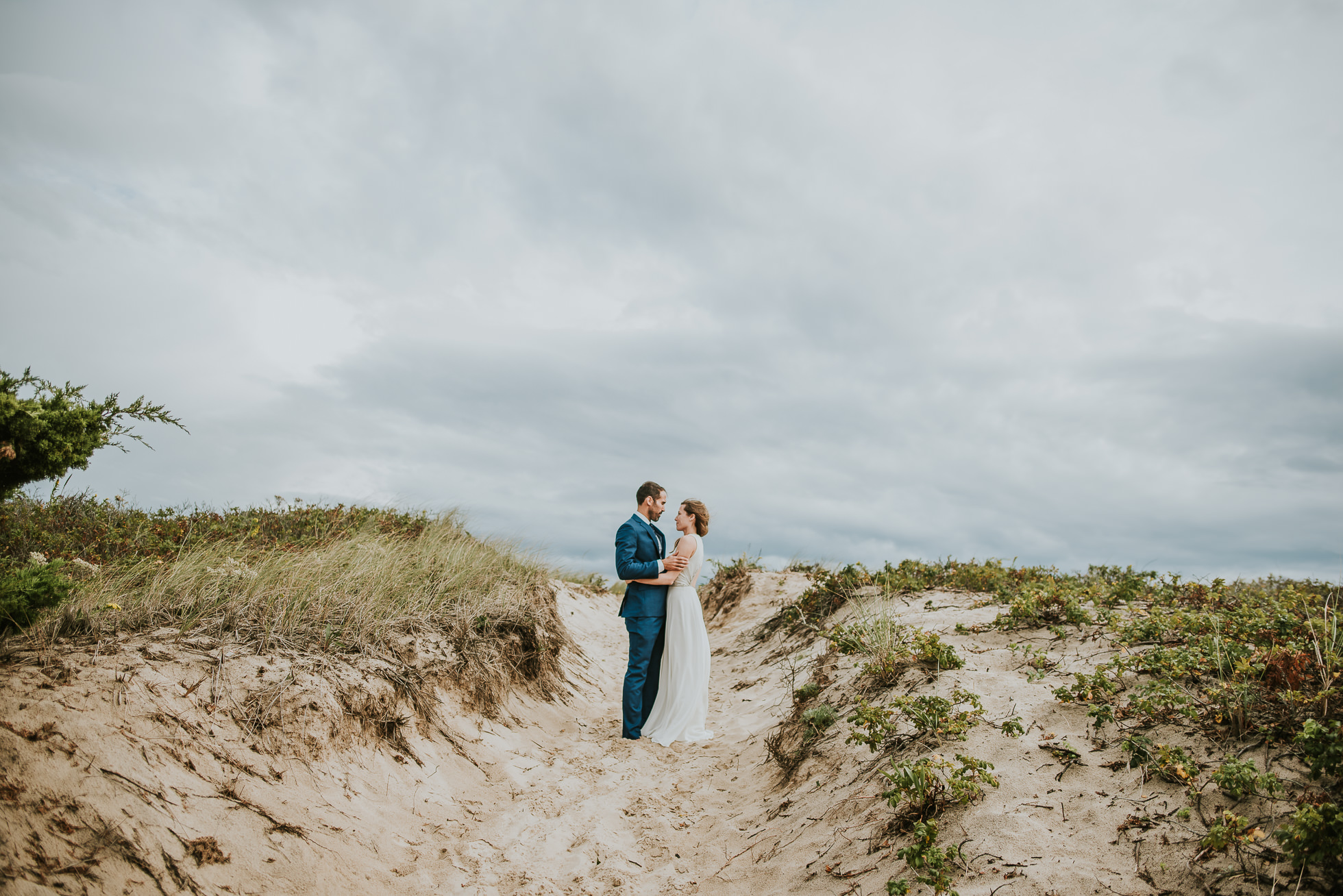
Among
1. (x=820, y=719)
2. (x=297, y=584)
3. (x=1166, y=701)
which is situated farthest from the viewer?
(x=297, y=584)

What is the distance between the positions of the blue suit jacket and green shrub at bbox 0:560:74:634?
4716mm

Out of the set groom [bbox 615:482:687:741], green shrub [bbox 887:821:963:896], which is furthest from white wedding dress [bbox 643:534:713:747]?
green shrub [bbox 887:821:963:896]

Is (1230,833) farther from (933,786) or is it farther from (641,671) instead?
(641,671)

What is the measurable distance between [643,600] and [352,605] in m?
3.04

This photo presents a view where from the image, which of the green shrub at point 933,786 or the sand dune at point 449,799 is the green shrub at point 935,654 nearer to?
the sand dune at point 449,799

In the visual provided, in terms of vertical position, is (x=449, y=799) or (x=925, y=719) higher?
(x=925, y=719)

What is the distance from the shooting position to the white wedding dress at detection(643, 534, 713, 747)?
25.0 ft

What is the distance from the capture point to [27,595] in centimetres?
479

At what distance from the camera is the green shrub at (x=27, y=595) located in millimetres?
4719

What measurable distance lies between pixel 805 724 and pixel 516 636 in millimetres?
3697

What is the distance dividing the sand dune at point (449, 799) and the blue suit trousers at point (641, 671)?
0.56 meters

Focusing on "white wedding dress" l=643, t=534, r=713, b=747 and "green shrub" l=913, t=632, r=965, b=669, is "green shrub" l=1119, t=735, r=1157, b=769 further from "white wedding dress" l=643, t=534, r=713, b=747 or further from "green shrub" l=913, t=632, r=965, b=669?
"white wedding dress" l=643, t=534, r=713, b=747

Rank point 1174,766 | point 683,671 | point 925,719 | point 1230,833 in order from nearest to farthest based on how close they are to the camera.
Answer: point 1230,833, point 1174,766, point 925,719, point 683,671

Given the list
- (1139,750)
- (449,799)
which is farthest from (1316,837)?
(449,799)
